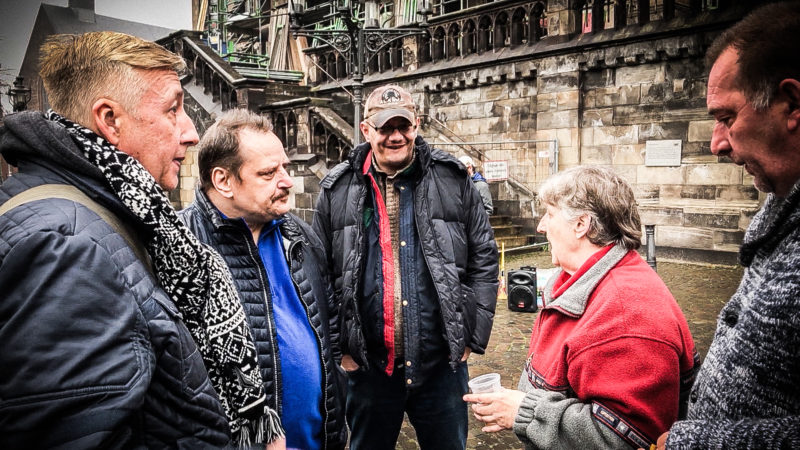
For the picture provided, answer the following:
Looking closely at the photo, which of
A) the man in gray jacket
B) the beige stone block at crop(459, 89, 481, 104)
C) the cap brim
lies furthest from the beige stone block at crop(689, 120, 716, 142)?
the man in gray jacket

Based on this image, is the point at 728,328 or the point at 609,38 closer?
the point at 728,328

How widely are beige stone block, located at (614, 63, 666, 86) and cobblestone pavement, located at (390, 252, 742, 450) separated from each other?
3622 millimetres

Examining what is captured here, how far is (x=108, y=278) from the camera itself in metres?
1.07

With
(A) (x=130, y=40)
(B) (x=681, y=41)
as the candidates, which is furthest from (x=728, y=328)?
(B) (x=681, y=41)

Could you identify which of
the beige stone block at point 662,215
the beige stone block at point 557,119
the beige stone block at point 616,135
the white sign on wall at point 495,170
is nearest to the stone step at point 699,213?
the beige stone block at point 662,215

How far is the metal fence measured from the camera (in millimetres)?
11289

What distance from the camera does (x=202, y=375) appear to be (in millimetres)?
1291

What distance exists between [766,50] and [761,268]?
1.72ft

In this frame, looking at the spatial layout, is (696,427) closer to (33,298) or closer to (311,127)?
(33,298)

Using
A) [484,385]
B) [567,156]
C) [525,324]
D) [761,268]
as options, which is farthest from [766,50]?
[567,156]

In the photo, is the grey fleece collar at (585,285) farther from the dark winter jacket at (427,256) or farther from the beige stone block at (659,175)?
the beige stone block at (659,175)

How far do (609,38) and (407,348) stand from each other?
9.82 metres

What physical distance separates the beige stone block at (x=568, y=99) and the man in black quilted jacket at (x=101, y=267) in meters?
10.7

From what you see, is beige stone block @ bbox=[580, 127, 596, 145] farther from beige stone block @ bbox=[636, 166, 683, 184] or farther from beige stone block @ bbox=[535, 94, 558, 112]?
beige stone block @ bbox=[636, 166, 683, 184]
